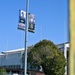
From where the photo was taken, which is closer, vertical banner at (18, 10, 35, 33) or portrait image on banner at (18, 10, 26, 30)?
portrait image on banner at (18, 10, 26, 30)

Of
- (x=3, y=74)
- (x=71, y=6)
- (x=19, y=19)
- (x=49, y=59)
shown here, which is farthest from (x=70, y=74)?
(x=49, y=59)

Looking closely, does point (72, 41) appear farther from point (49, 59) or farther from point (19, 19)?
point (49, 59)

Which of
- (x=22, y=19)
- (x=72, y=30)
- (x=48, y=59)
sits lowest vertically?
(x=72, y=30)

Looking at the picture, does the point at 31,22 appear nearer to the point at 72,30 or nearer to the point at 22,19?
the point at 22,19

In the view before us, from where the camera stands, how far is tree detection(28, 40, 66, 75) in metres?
70.3

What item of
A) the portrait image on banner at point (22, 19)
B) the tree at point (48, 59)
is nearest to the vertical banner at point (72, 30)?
the portrait image on banner at point (22, 19)

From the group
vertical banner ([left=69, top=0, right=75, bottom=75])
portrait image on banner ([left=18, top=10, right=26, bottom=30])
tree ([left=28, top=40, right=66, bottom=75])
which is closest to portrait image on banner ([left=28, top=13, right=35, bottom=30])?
portrait image on banner ([left=18, top=10, right=26, bottom=30])

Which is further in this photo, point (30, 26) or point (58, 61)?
point (58, 61)

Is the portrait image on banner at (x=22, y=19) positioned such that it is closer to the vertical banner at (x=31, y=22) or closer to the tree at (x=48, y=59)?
the vertical banner at (x=31, y=22)

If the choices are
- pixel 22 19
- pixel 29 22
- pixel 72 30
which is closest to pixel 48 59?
pixel 29 22

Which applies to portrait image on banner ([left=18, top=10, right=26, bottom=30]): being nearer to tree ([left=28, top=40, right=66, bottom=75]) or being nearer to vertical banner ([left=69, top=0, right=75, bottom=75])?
vertical banner ([left=69, top=0, right=75, bottom=75])

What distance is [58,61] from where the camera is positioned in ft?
232

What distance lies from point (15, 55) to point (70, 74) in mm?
102530

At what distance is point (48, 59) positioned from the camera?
70.1m
